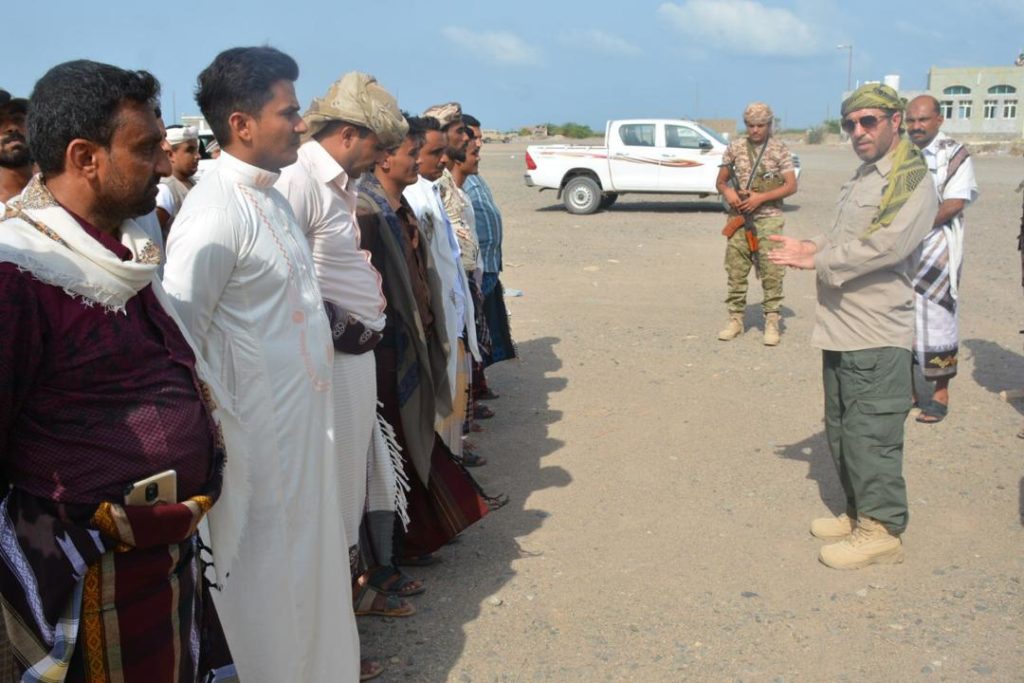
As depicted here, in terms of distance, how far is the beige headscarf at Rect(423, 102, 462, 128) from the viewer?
227 inches

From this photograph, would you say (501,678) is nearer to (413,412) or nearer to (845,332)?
(413,412)

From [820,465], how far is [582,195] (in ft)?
45.4

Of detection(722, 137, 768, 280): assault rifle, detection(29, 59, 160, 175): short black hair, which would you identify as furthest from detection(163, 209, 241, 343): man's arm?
detection(722, 137, 768, 280): assault rifle

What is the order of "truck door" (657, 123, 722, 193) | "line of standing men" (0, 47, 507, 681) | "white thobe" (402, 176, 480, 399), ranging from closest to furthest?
"line of standing men" (0, 47, 507, 681), "white thobe" (402, 176, 480, 399), "truck door" (657, 123, 722, 193)

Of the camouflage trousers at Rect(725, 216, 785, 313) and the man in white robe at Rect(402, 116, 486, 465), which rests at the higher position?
the man in white robe at Rect(402, 116, 486, 465)

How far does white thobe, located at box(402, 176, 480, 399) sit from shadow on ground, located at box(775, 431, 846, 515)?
6.59 ft

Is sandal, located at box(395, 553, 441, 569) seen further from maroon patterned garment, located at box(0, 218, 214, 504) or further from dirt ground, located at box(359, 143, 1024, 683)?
maroon patterned garment, located at box(0, 218, 214, 504)

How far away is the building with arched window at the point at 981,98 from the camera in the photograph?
191 feet

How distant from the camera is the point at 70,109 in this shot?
1.93 metres

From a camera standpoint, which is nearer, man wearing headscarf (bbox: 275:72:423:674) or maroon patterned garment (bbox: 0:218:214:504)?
maroon patterned garment (bbox: 0:218:214:504)

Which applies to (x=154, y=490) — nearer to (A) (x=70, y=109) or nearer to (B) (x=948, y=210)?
(A) (x=70, y=109)

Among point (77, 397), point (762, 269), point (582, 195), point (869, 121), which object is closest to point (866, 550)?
point (869, 121)

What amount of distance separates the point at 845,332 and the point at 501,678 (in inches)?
82.6

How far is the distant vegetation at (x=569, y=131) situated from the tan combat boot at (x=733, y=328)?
2030 inches
